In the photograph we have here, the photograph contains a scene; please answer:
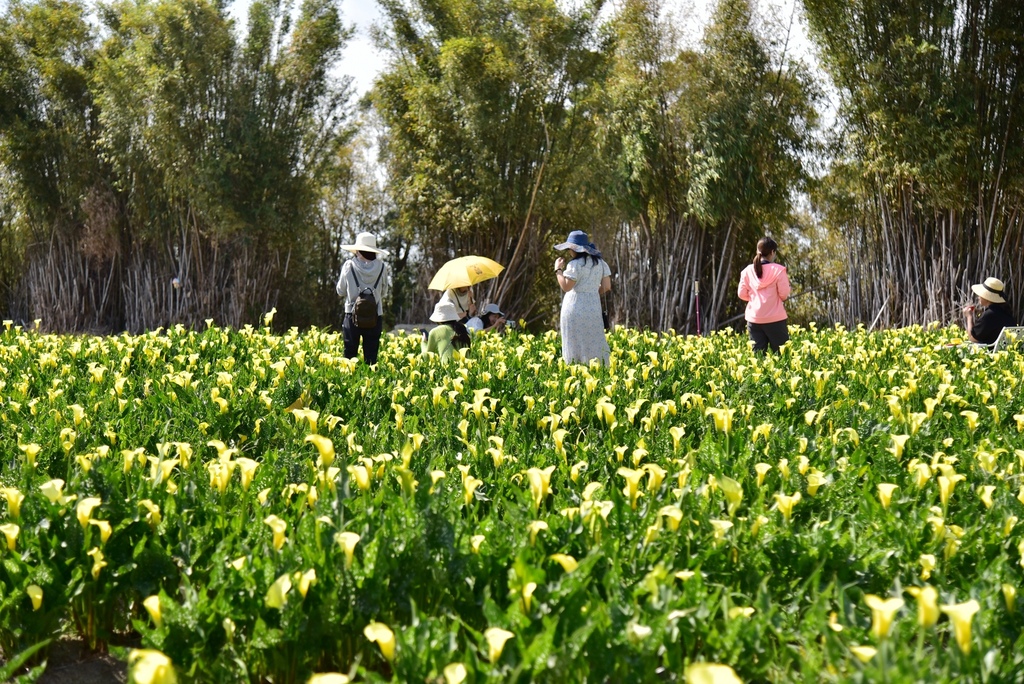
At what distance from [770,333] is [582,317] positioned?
2.25 m

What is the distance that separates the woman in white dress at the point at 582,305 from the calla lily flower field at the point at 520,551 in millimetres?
2165

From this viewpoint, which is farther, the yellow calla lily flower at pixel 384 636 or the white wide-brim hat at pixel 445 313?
the white wide-brim hat at pixel 445 313

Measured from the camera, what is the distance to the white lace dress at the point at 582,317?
19.5 ft

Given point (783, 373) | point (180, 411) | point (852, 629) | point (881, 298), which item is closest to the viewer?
point (852, 629)

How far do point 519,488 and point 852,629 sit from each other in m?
1.14

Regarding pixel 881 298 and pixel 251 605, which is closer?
pixel 251 605

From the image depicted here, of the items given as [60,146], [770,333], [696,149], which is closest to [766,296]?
[770,333]

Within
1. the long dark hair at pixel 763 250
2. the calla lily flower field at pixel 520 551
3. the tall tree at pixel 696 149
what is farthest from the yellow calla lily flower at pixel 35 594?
the tall tree at pixel 696 149

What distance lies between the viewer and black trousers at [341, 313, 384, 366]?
257 inches

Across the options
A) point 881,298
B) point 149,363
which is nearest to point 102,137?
point 149,363

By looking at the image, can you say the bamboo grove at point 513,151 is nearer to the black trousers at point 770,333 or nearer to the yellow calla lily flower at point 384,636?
the black trousers at point 770,333

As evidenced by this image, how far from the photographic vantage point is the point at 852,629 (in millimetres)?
1764

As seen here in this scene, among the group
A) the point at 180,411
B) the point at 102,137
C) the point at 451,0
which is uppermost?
the point at 451,0

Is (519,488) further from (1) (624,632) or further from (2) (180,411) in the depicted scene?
(2) (180,411)
